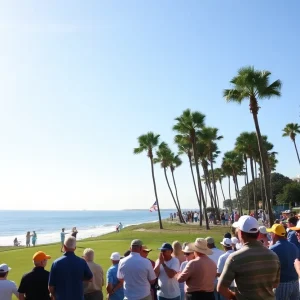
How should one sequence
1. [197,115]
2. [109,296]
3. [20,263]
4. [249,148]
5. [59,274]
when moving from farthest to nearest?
1. [249,148]
2. [197,115]
3. [20,263]
4. [109,296]
5. [59,274]

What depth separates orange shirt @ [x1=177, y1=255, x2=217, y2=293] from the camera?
19.5ft

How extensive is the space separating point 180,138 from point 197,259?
37.4 m

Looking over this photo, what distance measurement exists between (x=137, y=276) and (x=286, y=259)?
8.06 ft

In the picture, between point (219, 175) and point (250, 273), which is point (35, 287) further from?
point (219, 175)

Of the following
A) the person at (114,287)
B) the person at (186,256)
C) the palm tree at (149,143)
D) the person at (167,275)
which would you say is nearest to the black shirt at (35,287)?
the person at (114,287)

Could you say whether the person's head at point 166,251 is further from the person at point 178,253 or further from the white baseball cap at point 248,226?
the white baseball cap at point 248,226

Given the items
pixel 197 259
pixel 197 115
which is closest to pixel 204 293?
pixel 197 259

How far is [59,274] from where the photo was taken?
5.88m

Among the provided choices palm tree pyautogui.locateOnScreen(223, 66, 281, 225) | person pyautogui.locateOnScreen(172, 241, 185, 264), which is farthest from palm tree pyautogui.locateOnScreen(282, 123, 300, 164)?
person pyautogui.locateOnScreen(172, 241, 185, 264)

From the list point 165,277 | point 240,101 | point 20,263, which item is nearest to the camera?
point 165,277

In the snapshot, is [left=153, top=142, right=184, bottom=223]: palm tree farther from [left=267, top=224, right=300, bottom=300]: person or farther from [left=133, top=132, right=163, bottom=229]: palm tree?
[left=267, top=224, right=300, bottom=300]: person

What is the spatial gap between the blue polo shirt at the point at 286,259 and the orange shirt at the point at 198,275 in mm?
1135

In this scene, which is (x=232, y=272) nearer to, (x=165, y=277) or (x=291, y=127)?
(x=165, y=277)

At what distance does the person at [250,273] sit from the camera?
3.95 meters
